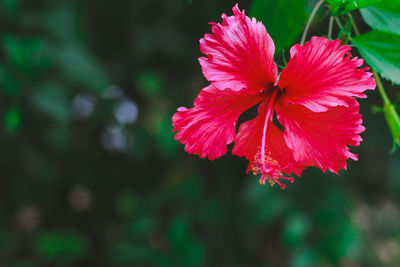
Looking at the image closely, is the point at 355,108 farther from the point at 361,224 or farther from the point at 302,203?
the point at 361,224

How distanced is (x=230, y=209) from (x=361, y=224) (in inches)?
33.4

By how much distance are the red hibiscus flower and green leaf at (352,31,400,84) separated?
0.05 meters

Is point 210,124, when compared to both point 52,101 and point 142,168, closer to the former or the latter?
point 52,101

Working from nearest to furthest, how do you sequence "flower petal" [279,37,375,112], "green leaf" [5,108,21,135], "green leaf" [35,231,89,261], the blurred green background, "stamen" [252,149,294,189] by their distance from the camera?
1. "flower petal" [279,37,375,112]
2. "stamen" [252,149,294,189]
3. "green leaf" [5,108,21,135]
4. the blurred green background
5. "green leaf" [35,231,89,261]

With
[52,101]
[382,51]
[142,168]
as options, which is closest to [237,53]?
[382,51]

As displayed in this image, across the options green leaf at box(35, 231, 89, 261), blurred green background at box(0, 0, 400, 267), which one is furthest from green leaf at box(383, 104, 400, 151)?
green leaf at box(35, 231, 89, 261)

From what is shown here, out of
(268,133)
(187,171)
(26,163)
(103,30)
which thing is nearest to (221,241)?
(187,171)

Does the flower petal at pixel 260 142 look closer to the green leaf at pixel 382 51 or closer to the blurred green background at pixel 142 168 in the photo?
the green leaf at pixel 382 51

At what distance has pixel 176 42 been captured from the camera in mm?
1947

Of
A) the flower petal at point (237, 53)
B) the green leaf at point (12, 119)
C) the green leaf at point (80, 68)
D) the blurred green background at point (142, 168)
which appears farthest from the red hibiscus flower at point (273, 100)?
the green leaf at point (80, 68)

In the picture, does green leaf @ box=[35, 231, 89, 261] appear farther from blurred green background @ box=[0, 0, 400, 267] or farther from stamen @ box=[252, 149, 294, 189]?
stamen @ box=[252, 149, 294, 189]

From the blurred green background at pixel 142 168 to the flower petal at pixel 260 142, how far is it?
60cm

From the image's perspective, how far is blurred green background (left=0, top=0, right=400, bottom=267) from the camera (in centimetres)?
170

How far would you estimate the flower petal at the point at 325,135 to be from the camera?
546 millimetres
